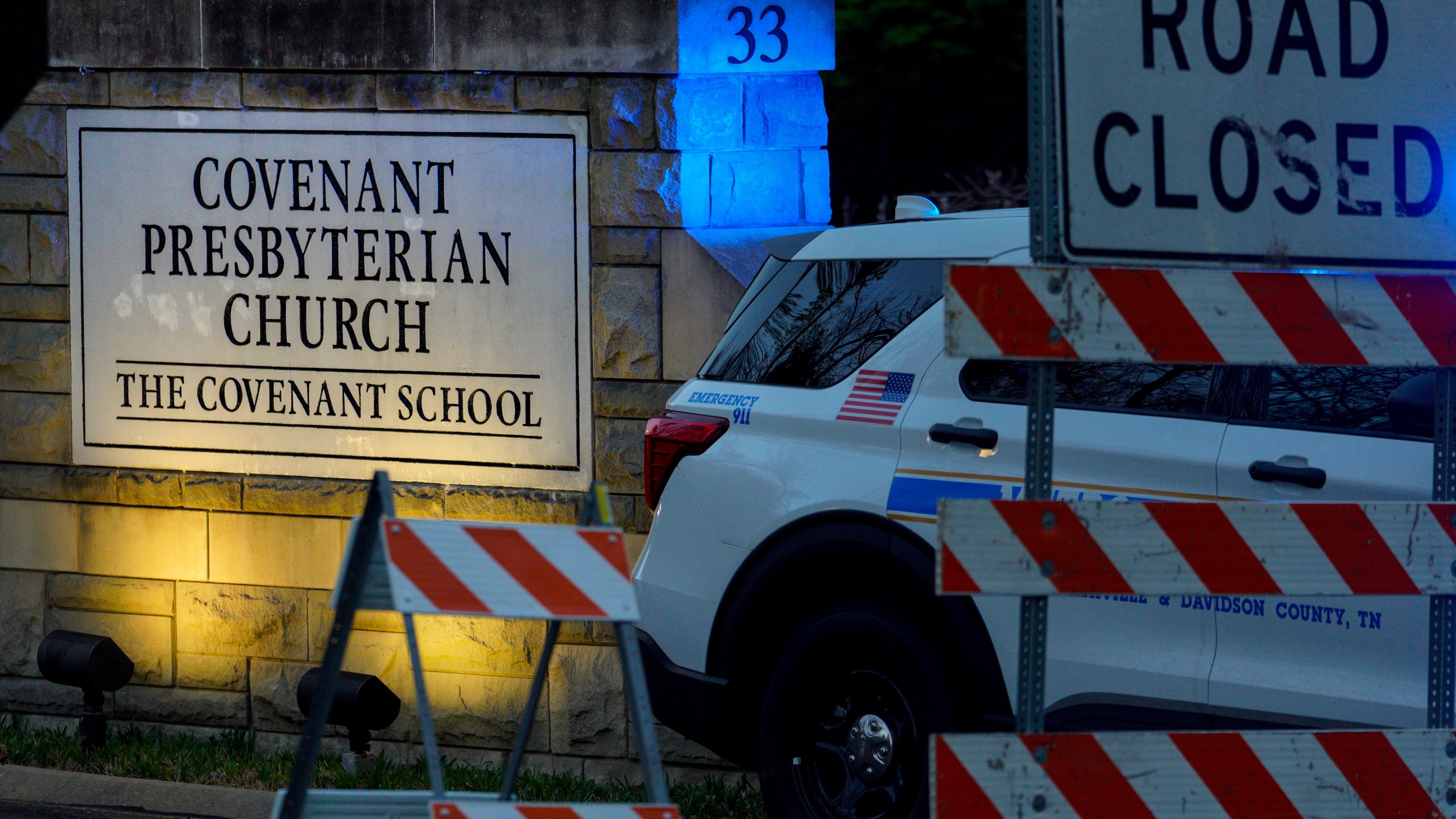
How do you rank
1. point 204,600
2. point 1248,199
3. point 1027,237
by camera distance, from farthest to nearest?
1. point 204,600
2. point 1027,237
3. point 1248,199

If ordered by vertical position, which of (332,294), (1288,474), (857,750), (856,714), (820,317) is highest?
(332,294)

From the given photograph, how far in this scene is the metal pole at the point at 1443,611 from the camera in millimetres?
3424

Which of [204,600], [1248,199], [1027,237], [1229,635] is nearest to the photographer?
[1248,199]

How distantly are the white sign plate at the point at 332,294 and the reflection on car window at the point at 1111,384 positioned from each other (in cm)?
245

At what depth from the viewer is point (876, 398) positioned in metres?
4.82

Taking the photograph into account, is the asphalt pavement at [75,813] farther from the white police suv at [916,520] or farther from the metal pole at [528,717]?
the metal pole at [528,717]

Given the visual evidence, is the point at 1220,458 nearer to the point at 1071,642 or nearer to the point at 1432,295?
the point at 1071,642

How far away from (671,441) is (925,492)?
1.00m

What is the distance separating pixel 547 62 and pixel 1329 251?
4.06m

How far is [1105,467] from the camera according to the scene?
4.38 meters

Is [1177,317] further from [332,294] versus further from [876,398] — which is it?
[332,294]

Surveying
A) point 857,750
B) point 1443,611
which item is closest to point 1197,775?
point 1443,611

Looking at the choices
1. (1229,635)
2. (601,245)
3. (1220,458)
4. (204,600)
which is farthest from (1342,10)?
(204,600)

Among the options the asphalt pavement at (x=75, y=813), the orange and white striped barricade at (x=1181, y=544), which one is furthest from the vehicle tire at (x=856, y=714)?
the asphalt pavement at (x=75, y=813)
